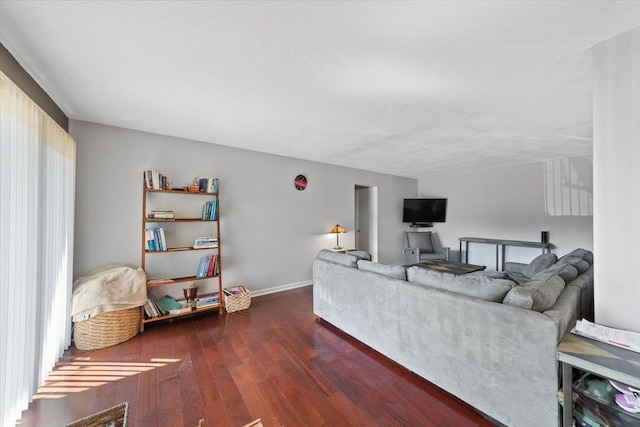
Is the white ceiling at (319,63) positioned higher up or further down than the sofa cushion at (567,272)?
higher up

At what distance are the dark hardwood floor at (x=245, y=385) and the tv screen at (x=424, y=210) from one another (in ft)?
13.5

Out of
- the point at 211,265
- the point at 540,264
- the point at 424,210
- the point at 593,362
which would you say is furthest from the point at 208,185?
the point at 424,210

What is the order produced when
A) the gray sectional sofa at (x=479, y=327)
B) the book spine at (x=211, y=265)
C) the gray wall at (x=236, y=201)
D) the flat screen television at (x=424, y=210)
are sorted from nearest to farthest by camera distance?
the gray sectional sofa at (x=479, y=327)
the gray wall at (x=236, y=201)
the book spine at (x=211, y=265)
the flat screen television at (x=424, y=210)

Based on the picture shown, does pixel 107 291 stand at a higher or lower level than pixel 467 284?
lower

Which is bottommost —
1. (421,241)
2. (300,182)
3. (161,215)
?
(421,241)

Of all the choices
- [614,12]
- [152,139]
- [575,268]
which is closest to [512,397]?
[575,268]

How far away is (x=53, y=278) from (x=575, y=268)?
4462 millimetres

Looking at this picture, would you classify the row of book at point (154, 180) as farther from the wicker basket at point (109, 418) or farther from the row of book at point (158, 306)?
the wicker basket at point (109, 418)

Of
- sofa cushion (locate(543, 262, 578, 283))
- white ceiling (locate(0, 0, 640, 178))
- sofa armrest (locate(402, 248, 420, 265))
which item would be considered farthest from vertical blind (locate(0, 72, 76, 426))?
sofa armrest (locate(402, 248, 420, 265))

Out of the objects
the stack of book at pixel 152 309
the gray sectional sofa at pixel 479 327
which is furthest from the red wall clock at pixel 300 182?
the stack of book at pixel 152 309

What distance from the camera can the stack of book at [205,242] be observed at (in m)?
3.10

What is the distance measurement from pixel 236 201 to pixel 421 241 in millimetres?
4315

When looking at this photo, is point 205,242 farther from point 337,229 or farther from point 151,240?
point 337,229

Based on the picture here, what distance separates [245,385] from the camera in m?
1.80
